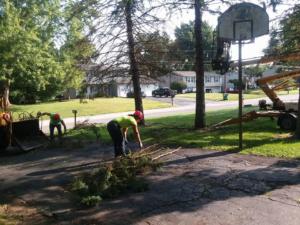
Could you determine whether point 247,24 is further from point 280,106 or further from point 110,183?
point 110,183

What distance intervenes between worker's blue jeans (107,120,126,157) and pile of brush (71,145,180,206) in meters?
1.24

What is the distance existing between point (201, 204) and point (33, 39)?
110ft

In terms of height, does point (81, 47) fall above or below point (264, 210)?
above

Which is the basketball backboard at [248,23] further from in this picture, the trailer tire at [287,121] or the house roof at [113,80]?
the house roof at [113,80]

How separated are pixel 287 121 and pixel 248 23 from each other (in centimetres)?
425

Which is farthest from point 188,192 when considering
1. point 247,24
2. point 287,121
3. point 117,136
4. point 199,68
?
point 199,68

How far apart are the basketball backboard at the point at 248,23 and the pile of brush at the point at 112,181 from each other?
5.96 m

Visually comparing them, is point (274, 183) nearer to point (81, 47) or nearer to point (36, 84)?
point (81, 47)

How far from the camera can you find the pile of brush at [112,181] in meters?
8.15

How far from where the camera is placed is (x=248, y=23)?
45.9 ft

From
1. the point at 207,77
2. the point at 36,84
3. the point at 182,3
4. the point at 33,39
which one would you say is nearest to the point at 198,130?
the point at 182,3

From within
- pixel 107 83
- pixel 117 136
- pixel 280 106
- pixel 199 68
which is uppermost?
pixel 199 68

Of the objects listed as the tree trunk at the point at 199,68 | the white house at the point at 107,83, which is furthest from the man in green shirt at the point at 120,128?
A: the white house at the point at 107,83

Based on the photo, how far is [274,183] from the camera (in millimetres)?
8508
